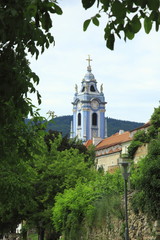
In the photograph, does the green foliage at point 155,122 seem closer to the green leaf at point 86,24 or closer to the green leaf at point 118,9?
the green leaf at point 86,24

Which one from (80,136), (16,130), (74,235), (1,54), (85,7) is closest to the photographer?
(85,7)

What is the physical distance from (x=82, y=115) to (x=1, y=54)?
12179 cm

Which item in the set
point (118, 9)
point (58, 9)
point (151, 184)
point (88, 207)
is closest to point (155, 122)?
point (88, 207)

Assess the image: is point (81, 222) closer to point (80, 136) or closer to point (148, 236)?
point (148, 236)

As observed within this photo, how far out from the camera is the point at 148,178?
698 inches

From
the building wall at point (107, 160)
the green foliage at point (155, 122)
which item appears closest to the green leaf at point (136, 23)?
the green foliage at point (155, 122)

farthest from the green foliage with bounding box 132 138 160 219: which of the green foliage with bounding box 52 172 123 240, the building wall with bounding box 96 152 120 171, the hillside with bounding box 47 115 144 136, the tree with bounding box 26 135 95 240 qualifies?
the hillside with bounding box 47 115 144 136

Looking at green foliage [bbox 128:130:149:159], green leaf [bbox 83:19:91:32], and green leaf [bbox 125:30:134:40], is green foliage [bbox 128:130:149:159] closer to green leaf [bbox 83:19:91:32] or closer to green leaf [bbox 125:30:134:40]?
green leaf [bbox 125:30:134:40]

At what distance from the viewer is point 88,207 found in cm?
2316

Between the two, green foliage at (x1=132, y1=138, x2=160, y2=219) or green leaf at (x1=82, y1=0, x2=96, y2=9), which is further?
green foliage at (x1=132, y1=138, x2=160, y2=219)

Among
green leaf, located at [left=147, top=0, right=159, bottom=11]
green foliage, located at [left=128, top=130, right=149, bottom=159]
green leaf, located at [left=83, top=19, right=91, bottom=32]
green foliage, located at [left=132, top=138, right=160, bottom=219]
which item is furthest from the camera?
green foliage, located at [left=128, top=130, right=149, bottom=159]

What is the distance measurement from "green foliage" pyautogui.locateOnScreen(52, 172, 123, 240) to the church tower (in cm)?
10166

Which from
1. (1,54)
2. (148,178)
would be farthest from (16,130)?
(148,178)

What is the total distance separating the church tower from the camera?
130 meters
